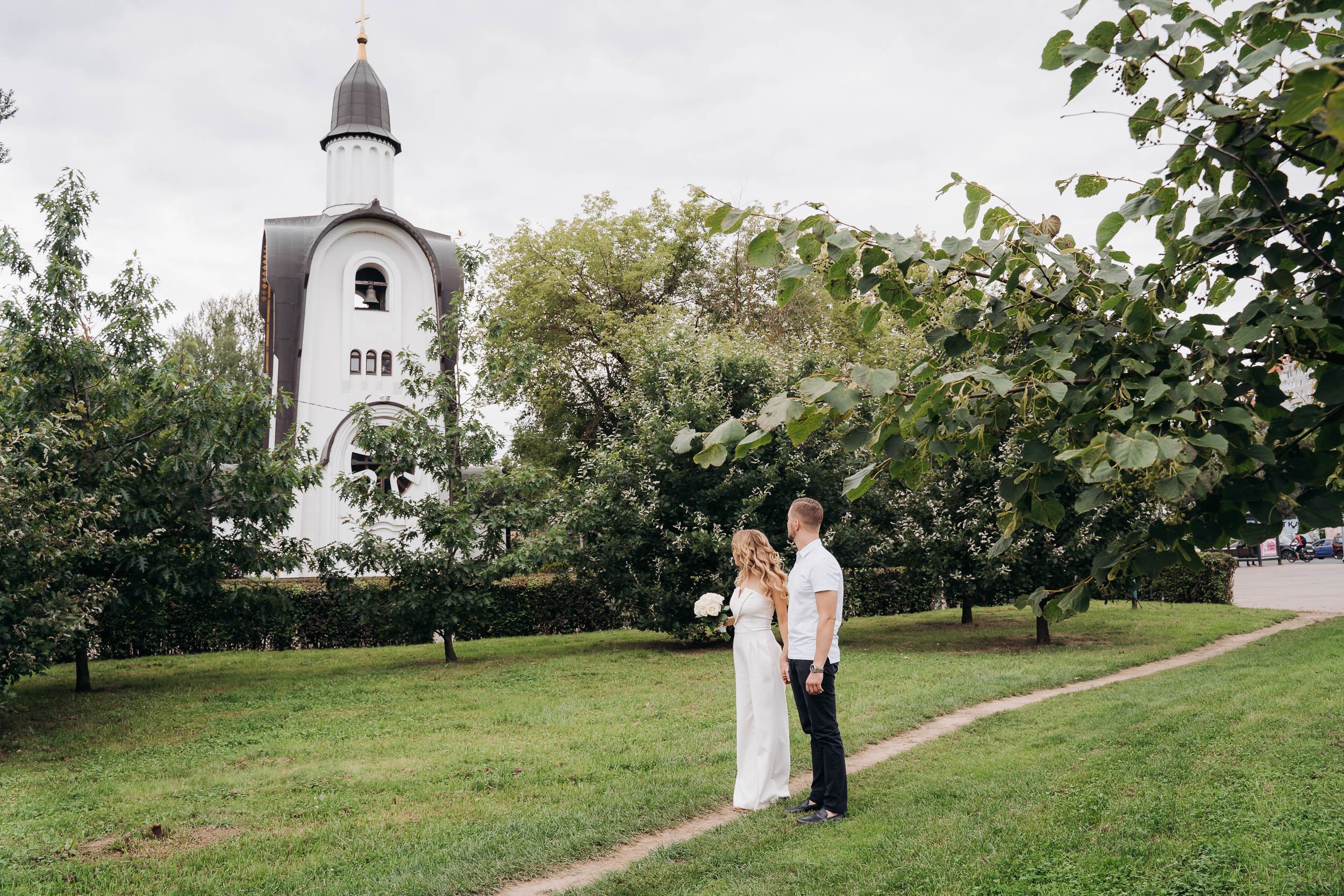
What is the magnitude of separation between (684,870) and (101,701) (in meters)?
11.4

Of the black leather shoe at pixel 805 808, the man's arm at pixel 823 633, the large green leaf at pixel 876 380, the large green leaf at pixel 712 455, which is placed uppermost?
the large green leaf at pixel 876 380

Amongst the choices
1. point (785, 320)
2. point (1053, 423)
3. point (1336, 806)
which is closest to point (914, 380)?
point (1053, 423)

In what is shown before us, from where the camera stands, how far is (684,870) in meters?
5.54

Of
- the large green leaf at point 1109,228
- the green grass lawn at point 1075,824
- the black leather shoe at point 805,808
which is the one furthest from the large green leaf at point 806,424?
the black leather shoe at point 805,808

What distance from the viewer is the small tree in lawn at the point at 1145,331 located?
8.94 feet

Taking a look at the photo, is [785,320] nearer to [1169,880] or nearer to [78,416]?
[78,416]

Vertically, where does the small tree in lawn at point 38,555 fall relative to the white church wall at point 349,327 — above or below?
below

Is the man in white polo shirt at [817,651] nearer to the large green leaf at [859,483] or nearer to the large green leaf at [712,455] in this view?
the large green leaf at [859,483]

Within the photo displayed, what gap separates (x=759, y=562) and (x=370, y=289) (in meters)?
27.2

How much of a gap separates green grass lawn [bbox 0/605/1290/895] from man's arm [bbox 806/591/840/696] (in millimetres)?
980

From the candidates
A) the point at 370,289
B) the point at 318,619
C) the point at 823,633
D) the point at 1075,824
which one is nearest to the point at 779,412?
the point at 823,633

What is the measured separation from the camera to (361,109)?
32.9 meters

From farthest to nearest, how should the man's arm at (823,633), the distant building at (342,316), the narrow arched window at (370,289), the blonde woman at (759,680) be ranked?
the narrow arched window at (370,289) < the distant building at (342,316) < the blonde woman at (759,680) < the man's arm at (823,633)

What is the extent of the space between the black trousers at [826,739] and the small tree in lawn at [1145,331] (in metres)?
3.07
